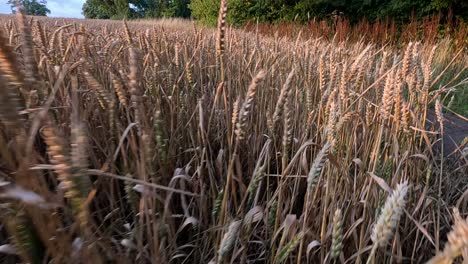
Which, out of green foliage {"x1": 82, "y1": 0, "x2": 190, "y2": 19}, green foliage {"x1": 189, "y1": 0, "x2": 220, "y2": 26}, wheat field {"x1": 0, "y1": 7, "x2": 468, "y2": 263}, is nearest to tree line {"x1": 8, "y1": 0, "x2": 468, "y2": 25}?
green foliage {"x1": 189, "y1": 0, "x2": 220, "y2": 26}

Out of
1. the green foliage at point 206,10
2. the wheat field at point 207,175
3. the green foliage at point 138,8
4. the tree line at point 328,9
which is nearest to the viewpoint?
the wheat field at point 207,175

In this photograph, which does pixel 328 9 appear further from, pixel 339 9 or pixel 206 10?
pixel 206 10

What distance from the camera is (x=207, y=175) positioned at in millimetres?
1269

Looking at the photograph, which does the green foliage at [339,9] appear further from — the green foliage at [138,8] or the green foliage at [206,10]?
the green foliage at [138,8]

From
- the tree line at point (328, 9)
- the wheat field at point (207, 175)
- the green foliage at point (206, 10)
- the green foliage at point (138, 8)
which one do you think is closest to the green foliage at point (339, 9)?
the tree line at point (328, 9)

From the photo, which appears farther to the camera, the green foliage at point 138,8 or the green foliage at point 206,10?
the green foliage at point 138,8

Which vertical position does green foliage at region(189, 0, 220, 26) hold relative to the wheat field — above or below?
above

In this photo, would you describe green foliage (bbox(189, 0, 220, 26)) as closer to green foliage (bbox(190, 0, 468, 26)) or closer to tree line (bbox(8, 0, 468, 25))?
tree line (bbox(8, 0, 468, 25))

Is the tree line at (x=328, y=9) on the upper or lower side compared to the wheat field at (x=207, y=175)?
upper

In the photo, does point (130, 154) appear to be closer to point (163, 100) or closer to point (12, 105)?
point (163, 100)

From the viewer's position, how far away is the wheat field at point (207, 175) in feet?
1.60

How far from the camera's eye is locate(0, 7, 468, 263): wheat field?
0.49 metres

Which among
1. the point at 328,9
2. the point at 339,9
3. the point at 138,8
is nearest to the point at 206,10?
the point at 328,9

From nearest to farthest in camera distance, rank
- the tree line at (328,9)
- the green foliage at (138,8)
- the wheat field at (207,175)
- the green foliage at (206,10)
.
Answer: the wheat field at (207,175) → the tree line at (328,9) → the green foliage at (206,10) → the green foliage at (138,8)
